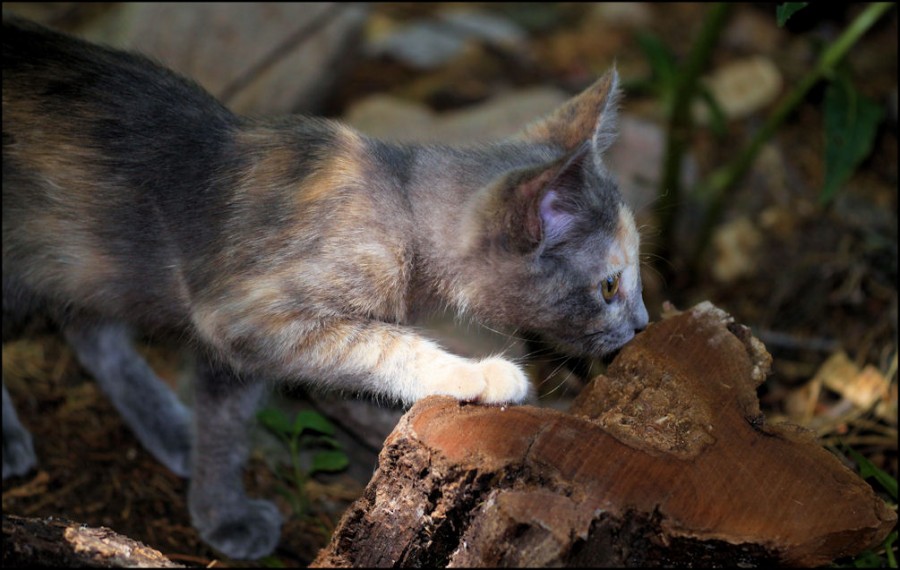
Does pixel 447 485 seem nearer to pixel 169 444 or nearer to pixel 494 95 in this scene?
pixel 169 444

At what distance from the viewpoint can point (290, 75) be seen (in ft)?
15.8

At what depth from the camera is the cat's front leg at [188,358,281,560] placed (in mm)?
3117

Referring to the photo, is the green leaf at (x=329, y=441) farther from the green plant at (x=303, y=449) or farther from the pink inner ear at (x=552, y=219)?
the pink inner ear at (x=552, y=219)

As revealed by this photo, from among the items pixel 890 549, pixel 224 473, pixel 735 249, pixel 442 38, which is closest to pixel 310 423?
pixel 224 473

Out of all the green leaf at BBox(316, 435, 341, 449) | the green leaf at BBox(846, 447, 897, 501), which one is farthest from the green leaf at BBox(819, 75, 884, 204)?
the green leaf at BBox(316, 435, 341, 449)

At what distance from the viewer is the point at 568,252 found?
8.49 ft

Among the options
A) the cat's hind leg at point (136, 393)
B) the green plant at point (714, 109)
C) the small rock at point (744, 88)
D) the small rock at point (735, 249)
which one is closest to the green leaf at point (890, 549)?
the green plant at point (714, 109)

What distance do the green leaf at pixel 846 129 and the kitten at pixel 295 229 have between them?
1301 millimetres

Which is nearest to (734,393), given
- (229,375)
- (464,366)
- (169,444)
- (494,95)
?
(464,366)

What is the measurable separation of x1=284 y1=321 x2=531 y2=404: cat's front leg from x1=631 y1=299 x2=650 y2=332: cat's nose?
48cm

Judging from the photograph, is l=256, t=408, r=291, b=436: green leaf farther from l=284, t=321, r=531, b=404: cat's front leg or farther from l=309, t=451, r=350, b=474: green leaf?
l=284, t=321, r=531, b=404: cat's front leg

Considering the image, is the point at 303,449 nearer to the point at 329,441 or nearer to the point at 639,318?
the point at 329,441

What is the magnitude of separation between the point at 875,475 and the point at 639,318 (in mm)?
959

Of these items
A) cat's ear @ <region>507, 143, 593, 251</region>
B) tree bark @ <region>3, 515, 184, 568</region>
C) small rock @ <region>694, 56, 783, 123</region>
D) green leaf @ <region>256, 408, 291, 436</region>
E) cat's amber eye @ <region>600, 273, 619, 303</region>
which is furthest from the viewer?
small rock @ <region>694, 56, 783, 123</region>
